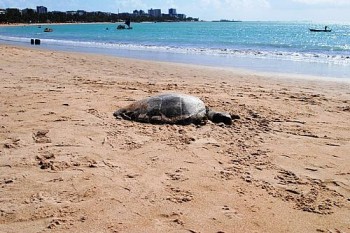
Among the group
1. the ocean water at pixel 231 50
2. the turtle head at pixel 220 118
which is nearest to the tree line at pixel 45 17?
the ocean water at pixel 231 50

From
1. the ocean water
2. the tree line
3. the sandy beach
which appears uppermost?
the tree line

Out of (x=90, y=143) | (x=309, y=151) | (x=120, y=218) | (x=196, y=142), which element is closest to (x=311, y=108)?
(x=309, y=151)

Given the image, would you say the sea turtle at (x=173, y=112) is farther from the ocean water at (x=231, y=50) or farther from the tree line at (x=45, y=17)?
the tree line at (x=45, y=17)

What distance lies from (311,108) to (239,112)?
1.79 meters

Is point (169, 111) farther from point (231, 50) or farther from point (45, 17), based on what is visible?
point (45, 17)

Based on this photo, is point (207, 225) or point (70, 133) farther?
point (70, 133)

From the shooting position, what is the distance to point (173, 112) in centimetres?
629

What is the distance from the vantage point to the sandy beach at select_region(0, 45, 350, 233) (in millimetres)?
3348

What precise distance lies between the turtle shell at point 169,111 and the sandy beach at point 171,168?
20 centimetres

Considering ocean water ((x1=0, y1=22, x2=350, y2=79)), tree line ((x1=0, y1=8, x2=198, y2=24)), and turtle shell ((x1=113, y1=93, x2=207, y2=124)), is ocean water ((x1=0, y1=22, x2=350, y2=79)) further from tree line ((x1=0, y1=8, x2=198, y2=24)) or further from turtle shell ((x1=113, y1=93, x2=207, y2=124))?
tree line ((x1=0, y1=8, x2=198, y2=24))

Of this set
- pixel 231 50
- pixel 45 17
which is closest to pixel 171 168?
pixel 231 50

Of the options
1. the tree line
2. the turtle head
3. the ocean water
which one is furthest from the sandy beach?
the tree line

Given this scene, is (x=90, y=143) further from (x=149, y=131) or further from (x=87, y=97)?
(x=87, y=97)

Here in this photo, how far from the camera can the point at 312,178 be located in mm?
4289
